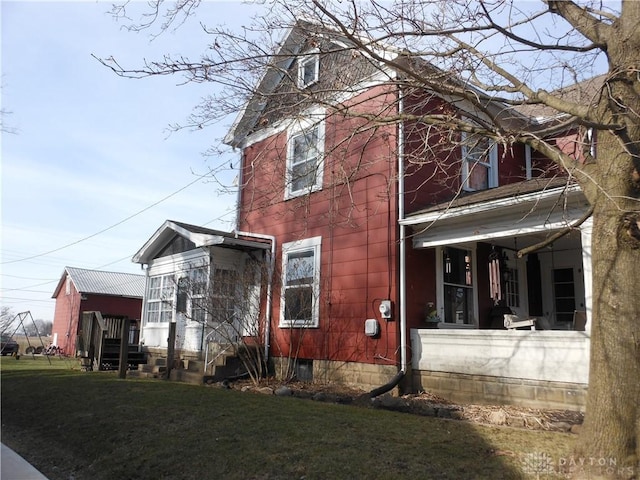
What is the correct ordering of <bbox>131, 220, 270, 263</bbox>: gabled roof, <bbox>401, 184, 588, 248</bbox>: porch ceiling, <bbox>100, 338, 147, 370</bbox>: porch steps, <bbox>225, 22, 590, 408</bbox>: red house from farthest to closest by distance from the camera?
<bbox>100, 338, 147, 370</bbox>: porch steps < <bbox>131, 220, 270, 263</bbox>: gabled roof < <bbox>401, 184, 588, 248</bbox>: porch ceiling < <bbox>225, 22, 590, 408</bbox>: red house

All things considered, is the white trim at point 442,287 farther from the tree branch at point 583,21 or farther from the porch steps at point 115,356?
the porch steps at point 115,356

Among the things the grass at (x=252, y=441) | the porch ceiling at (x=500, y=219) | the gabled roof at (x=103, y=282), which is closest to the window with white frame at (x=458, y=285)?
the porch ceiling at (x=500, y=219)

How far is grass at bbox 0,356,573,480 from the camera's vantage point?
4.59 m

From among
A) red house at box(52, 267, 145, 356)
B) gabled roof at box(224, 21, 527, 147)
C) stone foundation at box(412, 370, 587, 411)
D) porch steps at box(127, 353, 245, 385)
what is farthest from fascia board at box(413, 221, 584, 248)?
red house at box(52, 267, 145, 356)

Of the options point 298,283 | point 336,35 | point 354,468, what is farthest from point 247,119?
point 354,468

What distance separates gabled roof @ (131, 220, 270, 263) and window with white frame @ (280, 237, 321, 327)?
0.99 metres

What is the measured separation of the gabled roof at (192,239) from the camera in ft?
39.1

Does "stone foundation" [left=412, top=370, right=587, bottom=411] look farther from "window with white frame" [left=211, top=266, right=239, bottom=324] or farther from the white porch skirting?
"window with white frame" [left=211, top=266, right=239, bottom=324]

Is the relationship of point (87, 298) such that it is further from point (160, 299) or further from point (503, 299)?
point (503, 299)

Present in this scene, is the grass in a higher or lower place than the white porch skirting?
lower

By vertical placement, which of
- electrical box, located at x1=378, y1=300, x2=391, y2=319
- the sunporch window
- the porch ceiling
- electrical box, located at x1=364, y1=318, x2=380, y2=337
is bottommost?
electrical box, located at x1=364, y1=318, x2=380, y2=337

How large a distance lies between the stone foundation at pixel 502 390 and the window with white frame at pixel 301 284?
9.14 ft

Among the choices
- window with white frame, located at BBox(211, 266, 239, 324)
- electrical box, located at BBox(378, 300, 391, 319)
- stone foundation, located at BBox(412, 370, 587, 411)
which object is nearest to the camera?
stone foundation, located at BBox(412, 370, 587, 411)

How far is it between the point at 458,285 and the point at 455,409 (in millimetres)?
3506
